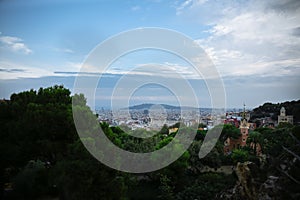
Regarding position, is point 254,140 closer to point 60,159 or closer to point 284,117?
point 284,117

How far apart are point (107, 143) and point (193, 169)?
395cm

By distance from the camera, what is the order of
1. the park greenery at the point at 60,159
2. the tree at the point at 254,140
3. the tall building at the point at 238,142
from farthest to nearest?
the tall building at the point at 238,142
the tree at the point at 254,140
the park greenery at the point at 60,159

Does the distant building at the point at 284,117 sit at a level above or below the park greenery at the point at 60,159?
above

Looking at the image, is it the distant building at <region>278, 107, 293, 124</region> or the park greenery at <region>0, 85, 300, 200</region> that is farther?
the distant building at <region>278, 107, 293, 124</region>

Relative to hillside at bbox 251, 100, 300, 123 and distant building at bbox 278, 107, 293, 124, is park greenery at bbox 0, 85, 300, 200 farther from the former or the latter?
hillside at bbox 251, 100, 300, 123

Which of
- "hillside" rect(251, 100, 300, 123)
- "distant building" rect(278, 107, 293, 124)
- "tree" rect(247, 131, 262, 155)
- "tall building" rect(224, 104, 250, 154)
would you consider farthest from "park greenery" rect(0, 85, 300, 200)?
"tall building" rect(224, 104, 250, 154)

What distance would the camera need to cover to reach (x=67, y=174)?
362cm

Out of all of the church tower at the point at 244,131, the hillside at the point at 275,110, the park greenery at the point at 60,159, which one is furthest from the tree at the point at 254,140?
the park greenery at the point at 60,159

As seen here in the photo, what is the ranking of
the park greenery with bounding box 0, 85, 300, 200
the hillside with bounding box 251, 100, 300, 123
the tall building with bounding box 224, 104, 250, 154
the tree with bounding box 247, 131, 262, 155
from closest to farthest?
1. the park greenery with bounding box 0, 85, 300, 200
2. the hillside with bounding box 251, 100, 300, 123
3. the tree with bounding box 247, 131, 262, 155
4. the tall building with bounding box 224, 104, 250, 154

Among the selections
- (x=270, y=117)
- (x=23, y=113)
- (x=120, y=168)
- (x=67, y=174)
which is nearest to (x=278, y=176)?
(x=120, y=168)

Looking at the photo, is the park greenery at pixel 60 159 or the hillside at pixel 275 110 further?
the hillside at pixel 275 110

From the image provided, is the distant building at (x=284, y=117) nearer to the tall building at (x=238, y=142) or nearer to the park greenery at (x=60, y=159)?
the park greenery at (x=60, y=159)

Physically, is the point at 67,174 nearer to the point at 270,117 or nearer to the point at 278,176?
the point at 278,176

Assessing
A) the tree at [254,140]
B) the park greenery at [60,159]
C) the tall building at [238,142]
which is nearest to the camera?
the park greenery at [60,159]
